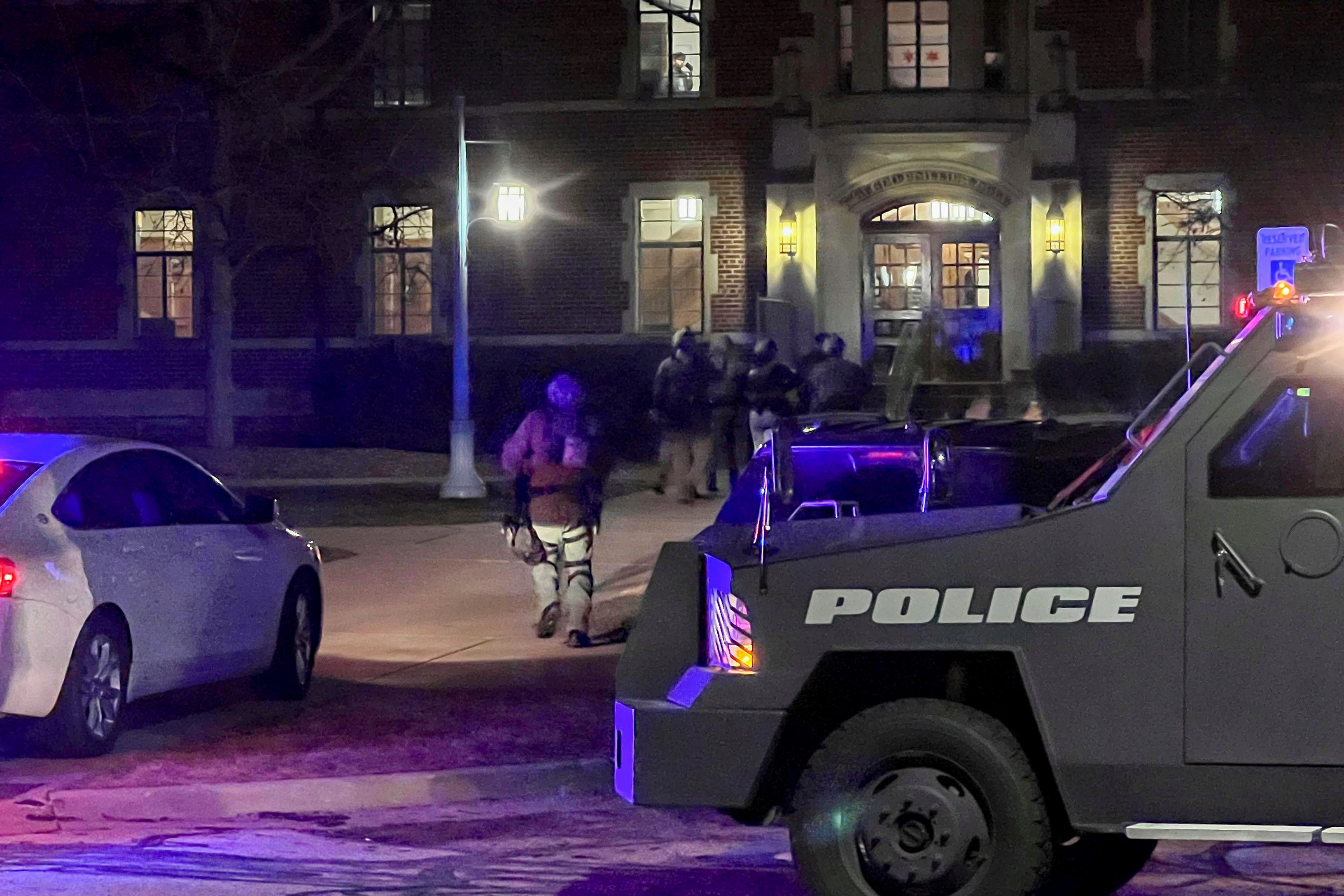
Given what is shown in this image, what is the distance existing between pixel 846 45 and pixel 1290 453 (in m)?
26.9

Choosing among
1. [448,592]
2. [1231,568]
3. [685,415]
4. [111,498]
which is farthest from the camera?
[685,415]

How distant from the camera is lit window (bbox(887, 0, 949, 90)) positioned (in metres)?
31.2

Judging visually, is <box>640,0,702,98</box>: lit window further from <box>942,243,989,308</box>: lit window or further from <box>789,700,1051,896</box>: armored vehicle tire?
<box>789,700,1051,896</box>: armored vehicle tire

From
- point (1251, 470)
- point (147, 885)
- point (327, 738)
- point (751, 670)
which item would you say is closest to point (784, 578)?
point (751, 670)

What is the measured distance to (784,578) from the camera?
5461 mm

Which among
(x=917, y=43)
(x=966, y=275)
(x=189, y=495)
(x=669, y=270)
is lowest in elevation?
(x=189, y=495)

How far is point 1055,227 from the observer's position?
30609 millimetres

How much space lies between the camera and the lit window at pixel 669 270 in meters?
32.6

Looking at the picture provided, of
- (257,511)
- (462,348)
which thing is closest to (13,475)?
(257,511)

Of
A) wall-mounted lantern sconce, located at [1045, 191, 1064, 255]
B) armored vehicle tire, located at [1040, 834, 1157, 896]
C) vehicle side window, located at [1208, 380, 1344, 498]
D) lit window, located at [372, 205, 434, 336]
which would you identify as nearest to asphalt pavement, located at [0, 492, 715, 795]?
armored vehicle tire, located at [1040, 834, 1157, 896]

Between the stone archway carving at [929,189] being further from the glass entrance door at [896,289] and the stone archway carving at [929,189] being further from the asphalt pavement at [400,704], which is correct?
the asphalt pavement at [400,704]

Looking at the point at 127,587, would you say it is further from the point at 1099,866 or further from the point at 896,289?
the point at 896,289

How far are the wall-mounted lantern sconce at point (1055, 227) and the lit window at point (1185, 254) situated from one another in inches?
70.9

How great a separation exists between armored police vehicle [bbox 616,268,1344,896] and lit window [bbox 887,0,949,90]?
26.5 meters
